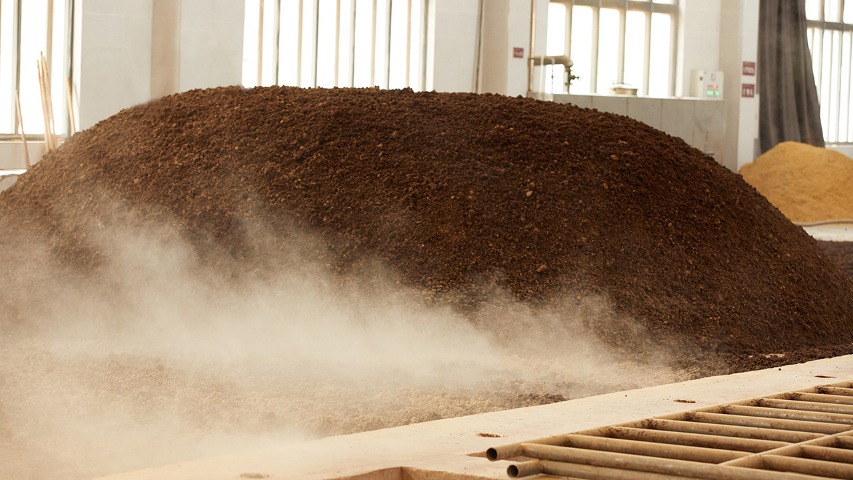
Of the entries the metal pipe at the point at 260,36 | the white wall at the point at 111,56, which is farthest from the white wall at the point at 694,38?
the white wall at the point at 111,56

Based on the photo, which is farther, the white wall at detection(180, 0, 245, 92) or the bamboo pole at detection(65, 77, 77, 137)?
the white wall at detection(180, 0, 245, 92)

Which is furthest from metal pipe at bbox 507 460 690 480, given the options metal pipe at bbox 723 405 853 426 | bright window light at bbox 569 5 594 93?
bright window light at bbox 569 5 594 93

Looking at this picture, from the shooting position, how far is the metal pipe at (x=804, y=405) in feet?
8.12

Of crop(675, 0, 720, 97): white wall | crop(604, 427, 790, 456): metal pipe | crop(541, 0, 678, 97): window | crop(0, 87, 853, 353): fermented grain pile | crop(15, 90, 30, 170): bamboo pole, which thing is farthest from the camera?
crop(675, 0, 720, 97): white wall

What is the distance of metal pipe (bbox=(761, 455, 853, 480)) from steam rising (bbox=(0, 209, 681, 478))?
1.19 m

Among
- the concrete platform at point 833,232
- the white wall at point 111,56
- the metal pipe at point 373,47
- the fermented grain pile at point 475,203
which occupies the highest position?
the metal pipe at point 373,47

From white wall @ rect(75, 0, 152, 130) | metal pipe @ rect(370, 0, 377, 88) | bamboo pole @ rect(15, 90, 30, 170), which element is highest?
metal pipe @ rect(370, 0, 377, 88)

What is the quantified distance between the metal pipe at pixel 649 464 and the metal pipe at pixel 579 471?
2 cm

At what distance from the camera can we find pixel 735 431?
219 centimetres

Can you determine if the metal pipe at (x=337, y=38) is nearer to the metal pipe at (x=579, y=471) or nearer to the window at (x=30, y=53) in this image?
the window at (x=30, y=53)

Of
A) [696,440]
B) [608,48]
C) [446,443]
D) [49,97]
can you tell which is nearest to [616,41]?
[608,48]

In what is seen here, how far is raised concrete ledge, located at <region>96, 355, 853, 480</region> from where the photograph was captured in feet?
6.14

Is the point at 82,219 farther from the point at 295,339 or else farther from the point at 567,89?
the point at 567,89

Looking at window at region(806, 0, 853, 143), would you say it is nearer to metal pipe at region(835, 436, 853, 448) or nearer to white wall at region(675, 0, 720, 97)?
white wall at region(675, 0, 720, 97)
